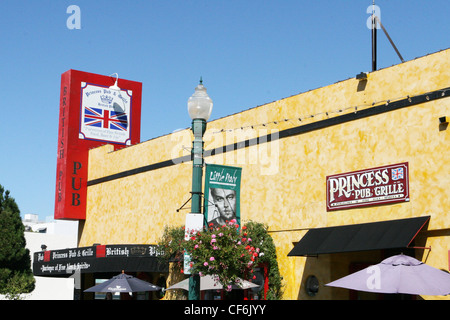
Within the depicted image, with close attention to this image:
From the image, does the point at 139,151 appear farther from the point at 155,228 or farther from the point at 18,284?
the point at 18,284

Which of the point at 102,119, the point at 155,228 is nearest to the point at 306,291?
the point at 155,228

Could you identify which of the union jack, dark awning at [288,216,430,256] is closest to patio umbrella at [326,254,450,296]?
dark awning at [288,216,430,256]

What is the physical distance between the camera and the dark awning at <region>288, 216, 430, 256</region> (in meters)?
15.2

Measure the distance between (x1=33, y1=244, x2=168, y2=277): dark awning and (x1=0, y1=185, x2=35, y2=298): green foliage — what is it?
44.9 ft

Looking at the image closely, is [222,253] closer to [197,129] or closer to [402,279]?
[197,129]

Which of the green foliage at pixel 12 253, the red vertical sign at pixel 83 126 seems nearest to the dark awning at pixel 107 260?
the red vertical sign at pixel 83 126

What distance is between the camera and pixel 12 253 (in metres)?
39.2

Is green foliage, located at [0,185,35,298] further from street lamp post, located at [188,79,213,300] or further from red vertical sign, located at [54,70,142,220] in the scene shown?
street lamp post, located at [188,79,213,300]

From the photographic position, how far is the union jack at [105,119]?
29.6 meters

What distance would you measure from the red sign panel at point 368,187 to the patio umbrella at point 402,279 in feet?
8.05

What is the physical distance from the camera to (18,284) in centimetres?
3834

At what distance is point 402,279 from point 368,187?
3866mm

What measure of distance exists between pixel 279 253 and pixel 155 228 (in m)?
6.65
